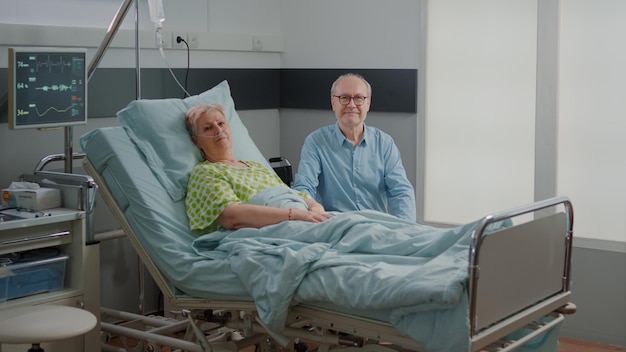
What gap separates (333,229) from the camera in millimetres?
2961

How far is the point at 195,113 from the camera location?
350cm

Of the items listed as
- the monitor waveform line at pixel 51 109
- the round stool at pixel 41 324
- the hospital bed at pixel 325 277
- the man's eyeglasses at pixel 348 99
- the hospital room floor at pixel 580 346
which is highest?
the man's eyeglasses at pixel 348 99

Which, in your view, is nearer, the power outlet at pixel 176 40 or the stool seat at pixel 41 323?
the stool seat at pixel 41 323

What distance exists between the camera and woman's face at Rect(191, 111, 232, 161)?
348 cm

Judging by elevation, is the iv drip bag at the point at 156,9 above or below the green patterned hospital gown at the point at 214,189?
above

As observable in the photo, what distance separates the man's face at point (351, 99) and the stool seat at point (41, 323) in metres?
1.54

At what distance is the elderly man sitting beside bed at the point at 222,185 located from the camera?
3.21m

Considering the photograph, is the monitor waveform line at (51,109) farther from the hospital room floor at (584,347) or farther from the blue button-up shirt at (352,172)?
the hospital room floor at (584,347)

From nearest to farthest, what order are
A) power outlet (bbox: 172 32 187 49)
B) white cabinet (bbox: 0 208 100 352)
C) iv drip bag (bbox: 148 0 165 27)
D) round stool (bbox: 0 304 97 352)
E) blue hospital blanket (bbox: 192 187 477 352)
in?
blue hospital blanket (bbox: 192 187 477 352) < round stool (bbox: 0 304 97 352) < white cabinet (bbox: 0 208 100 352) < iv drip bag (bbox: 148 0 165 27) < power outlet (bbox: 172 32 187 49)

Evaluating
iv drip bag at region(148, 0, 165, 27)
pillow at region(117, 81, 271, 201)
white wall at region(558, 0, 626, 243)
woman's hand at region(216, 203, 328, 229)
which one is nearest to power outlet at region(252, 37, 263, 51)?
iv drip bag at region(148, 0, 165, 27)

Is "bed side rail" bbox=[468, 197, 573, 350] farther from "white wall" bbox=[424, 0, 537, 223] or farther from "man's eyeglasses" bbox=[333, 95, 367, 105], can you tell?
"white wall" bbox=[424, 0, 537, 223]

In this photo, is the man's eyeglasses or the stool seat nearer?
the stool seat

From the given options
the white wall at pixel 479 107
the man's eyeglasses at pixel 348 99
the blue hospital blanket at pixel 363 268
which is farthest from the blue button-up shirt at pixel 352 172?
the blue hospital blanket at pixel 363 268

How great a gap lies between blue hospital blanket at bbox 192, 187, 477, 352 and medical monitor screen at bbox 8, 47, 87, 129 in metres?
0.81
